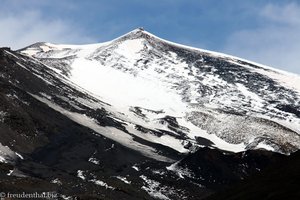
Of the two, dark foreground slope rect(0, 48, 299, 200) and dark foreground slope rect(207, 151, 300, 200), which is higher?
dark foreground slope rect(0, 48, 299, 200)

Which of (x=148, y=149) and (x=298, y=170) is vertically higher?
(x=148, y=149)

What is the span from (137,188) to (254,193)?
7417 cm

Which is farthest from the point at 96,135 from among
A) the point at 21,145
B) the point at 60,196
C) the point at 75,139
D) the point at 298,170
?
the point at 298,170

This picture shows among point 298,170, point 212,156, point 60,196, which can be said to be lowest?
point 60,196

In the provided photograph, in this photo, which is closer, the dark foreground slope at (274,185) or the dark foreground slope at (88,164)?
the dark foreground slope at (274,185)

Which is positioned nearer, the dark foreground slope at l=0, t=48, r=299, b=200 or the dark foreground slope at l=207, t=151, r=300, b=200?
the dark foreground slope at l=207, t=151, r=300, b=200

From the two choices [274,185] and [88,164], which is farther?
[88,164]

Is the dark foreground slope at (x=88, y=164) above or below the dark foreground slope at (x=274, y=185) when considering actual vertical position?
above

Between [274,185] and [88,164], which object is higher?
[88,164]

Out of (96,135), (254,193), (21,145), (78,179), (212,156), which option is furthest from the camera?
(96,135)

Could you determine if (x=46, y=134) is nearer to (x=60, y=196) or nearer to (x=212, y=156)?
(x=212, y=156)

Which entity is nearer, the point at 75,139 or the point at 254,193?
the point at 254,193

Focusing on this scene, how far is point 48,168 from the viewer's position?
142750mm

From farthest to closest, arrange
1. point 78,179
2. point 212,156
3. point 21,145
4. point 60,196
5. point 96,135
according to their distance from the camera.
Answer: point 96,135 → point 212,156 → point 21,145 → point 78,179 → point 60,196
